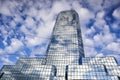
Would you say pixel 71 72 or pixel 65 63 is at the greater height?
pixel 65 63

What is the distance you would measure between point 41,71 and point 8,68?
86.6 ft

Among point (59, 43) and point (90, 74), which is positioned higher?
point (59, 43)

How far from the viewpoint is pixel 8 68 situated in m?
99.4

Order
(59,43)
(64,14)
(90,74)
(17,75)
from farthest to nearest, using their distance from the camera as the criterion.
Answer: (64,14) < (59,43) < (17,75) < (90,74)

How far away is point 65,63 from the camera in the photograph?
358ft

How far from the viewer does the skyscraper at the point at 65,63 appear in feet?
285

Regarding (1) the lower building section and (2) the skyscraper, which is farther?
(2) the skyscraper

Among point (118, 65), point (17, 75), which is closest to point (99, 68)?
point (118, 65)

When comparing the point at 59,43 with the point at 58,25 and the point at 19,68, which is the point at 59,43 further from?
the point at 19,68

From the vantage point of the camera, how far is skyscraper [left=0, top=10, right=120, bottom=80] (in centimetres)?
8694

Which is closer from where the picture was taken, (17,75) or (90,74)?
(90,74)

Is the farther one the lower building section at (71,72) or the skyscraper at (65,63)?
the skyscraper at (65,63)

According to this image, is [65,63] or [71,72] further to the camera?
[65,63]

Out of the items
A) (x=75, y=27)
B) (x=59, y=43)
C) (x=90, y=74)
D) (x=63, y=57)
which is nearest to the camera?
(x=90, y=74)
